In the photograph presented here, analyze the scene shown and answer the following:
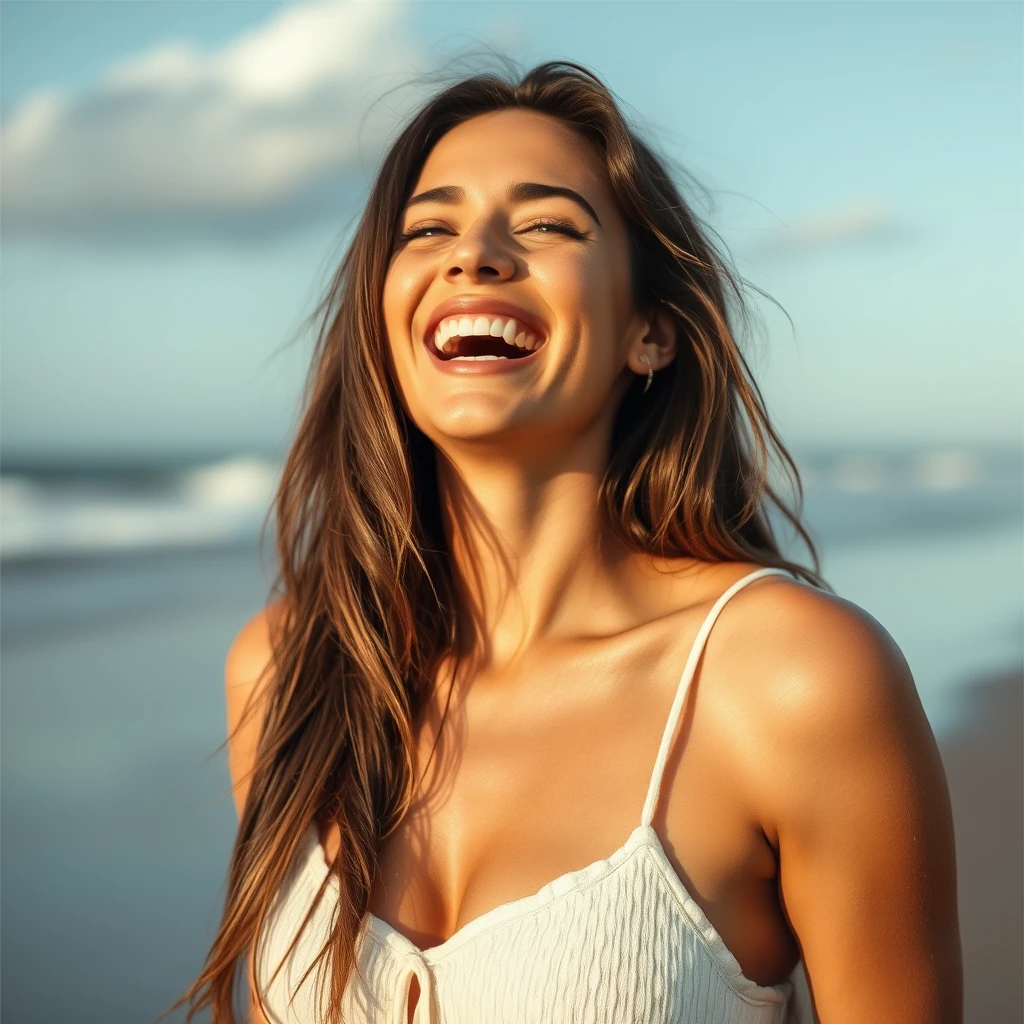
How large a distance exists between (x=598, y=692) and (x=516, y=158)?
117 cm

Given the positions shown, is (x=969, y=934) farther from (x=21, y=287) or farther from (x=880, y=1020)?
(x=21, y=287)

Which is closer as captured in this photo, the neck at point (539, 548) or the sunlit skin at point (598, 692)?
the sunlit skin at point (598, 692)

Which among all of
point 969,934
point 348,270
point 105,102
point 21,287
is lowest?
point 969,934

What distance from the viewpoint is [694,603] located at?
86.7 inches

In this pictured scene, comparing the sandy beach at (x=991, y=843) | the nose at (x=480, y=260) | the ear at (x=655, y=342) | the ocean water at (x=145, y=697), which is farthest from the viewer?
the ocean water at (x=145, y=697)

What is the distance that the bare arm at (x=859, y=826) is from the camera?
182 centimetres

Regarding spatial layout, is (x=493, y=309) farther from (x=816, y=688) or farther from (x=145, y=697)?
(x=145, y=697)

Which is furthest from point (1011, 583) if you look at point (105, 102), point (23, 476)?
point (105, 102)

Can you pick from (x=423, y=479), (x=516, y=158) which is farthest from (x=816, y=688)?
(x=516, y=158)

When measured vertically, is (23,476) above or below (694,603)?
above

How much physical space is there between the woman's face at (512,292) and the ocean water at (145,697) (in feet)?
4.78

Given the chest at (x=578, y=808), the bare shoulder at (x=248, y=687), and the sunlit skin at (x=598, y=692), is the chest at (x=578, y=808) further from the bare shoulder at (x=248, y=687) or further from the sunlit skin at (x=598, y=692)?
the bare shoulder at (x=248, y=687)

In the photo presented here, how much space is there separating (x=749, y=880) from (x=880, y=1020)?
1.04 feet

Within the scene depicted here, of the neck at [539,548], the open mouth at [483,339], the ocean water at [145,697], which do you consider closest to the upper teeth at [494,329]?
the open mouth at [483,339]
